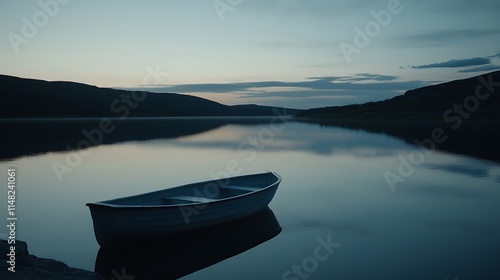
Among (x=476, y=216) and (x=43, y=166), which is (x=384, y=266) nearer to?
(x=476, y=216)

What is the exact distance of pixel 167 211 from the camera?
10688 millimetres

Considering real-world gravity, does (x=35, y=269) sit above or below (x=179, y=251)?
above

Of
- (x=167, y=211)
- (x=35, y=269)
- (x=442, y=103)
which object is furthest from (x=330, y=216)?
(x=442, y=103)

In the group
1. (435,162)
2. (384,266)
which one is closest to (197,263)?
(384,266)

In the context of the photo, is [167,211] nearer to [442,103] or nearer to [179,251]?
[179,251]

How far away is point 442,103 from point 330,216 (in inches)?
5775

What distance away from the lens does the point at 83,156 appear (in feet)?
114

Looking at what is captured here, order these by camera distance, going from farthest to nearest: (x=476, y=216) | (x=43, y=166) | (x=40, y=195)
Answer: (x=43, y=166) → (x=40, y=195) → (x=476, y=216)

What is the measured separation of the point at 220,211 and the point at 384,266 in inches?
184

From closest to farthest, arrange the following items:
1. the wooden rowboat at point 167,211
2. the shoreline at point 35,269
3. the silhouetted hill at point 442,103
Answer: the shoreline at point 35,269 → the wooden rowboat at point 167,211 → the silhouetted hill at point 442,103

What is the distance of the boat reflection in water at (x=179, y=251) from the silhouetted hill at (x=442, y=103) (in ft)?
370

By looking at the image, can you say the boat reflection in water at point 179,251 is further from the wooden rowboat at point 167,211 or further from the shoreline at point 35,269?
the shoreline at point 35,269

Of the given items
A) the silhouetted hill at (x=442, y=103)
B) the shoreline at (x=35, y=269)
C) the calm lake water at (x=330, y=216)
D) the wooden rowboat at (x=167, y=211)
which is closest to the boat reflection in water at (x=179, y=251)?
the calm lake water at (x=330, y=216)

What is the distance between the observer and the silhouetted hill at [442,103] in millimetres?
124000
